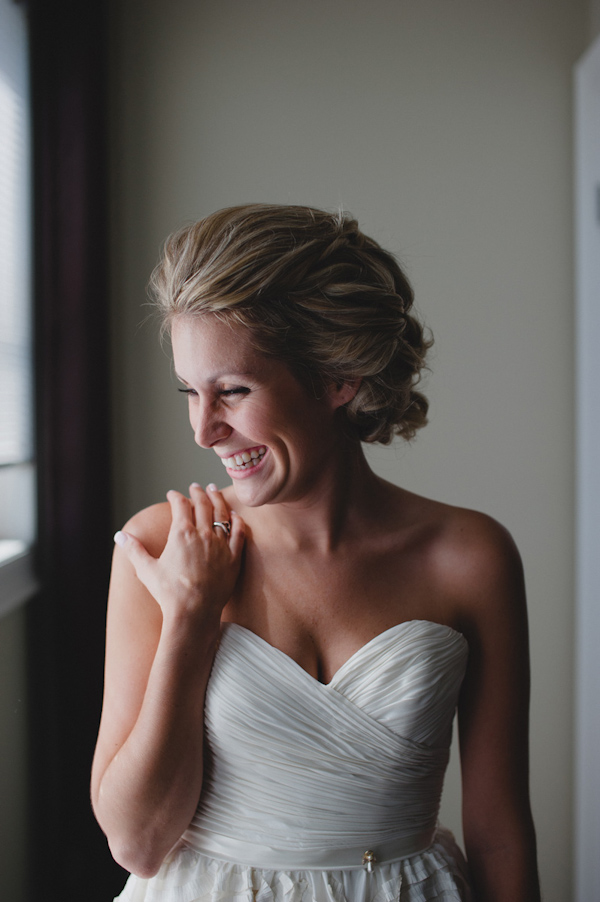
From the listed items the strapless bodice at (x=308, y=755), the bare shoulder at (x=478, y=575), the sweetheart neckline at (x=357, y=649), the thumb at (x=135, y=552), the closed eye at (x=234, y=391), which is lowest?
the strapless bodice at (x=308, y=755)

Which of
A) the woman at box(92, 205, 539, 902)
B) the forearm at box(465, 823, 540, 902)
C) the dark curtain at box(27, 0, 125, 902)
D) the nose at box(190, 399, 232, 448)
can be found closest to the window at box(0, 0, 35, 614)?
the dark curtain at box(27, 0, 125, 902)

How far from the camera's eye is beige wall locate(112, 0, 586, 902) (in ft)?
6.93

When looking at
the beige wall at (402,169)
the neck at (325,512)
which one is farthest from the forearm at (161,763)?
the beige wall at (402,169)

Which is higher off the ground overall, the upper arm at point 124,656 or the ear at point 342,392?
the ear at point 342,392

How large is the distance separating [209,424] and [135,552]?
25 cm

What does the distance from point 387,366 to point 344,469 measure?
0.64ft

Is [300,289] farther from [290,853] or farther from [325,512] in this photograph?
[290,853]

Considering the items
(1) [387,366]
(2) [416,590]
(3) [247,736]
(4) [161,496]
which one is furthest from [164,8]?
(3) [247,736]

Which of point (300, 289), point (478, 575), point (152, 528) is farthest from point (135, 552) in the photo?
point (478, 575)

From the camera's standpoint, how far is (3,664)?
1669mm

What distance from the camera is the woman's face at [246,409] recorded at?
98 centimetres

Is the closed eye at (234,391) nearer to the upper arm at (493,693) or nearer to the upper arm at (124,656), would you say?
the upper arm at (124,656)

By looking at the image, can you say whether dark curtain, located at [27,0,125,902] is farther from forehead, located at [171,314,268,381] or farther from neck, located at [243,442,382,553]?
forehead, located at [171,314,268,381]

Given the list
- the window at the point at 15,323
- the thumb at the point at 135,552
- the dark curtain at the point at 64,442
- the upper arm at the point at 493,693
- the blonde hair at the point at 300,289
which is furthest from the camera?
the dark curtain at the point at 64,442
